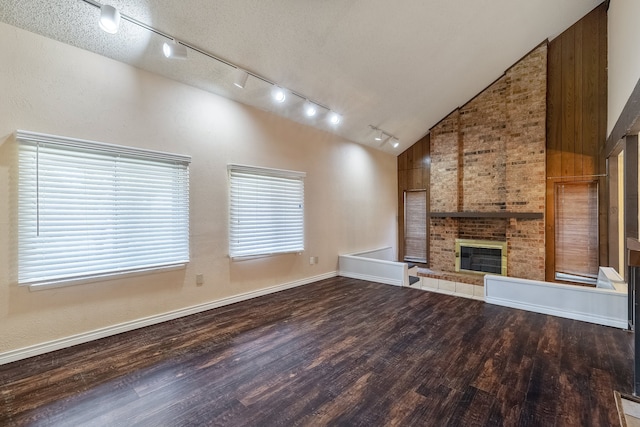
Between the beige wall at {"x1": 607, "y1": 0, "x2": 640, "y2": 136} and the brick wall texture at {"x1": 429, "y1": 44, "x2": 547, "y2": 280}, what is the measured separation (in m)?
0.93

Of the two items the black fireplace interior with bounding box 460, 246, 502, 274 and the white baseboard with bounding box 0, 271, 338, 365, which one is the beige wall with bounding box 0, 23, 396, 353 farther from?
the black fireplace interior with bounding box 460, 246, 502, 274

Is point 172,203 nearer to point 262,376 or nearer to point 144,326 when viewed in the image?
point 144,326

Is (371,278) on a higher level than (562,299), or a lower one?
lower

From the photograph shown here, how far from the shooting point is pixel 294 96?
436cm

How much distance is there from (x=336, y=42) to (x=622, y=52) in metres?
3.73

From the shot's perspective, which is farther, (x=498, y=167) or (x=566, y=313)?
(x=498, y=167)

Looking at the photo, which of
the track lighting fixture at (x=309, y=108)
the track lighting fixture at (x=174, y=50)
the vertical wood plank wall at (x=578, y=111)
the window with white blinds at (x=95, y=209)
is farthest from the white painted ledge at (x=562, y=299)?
the track lighting fixture at (x=174, y=50)

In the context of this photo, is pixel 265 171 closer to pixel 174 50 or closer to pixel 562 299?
pixel 174 50

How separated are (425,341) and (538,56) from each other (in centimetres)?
575

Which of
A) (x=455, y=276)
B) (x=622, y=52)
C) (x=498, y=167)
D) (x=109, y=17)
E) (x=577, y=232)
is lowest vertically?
(x=455, y=276)

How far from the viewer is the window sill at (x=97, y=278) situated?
2.63 m

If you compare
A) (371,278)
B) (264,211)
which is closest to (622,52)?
(371,278)

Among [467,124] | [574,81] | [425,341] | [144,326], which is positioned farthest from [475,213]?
[144,326]

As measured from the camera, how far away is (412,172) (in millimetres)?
7301
